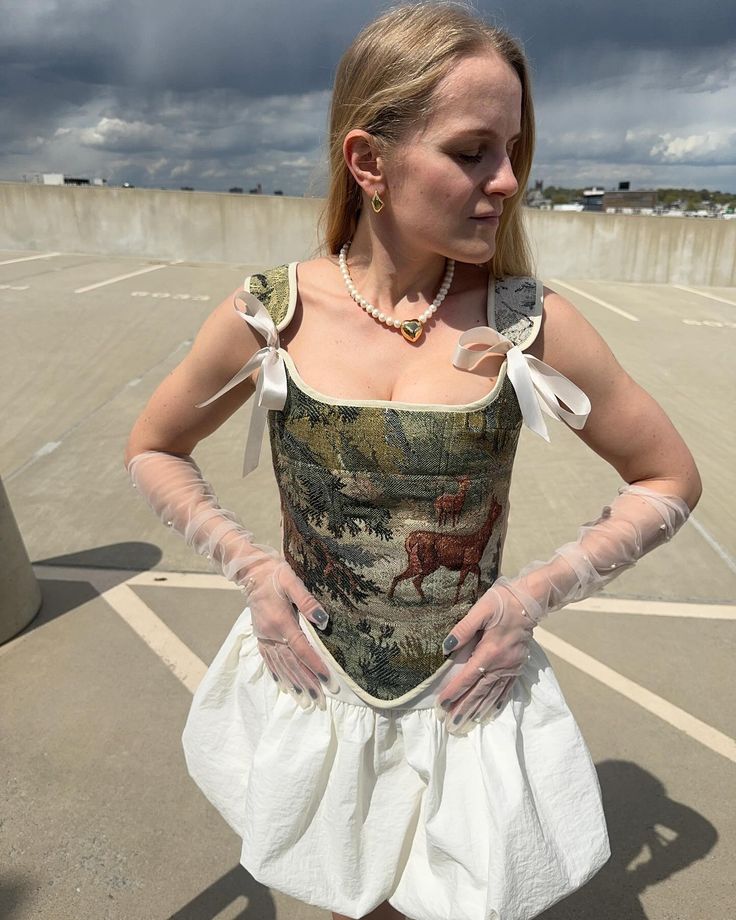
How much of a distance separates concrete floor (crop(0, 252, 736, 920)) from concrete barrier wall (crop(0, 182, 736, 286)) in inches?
420

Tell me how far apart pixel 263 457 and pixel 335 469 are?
4.07 m

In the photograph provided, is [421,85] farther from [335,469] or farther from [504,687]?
[504,687]

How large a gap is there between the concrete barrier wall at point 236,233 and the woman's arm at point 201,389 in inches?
590

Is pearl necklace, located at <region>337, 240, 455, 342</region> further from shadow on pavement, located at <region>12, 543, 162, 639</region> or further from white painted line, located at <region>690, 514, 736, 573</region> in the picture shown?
white painted line, located at <region>690, 514, 736, 573</region>

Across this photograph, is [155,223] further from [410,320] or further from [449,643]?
[449,643]

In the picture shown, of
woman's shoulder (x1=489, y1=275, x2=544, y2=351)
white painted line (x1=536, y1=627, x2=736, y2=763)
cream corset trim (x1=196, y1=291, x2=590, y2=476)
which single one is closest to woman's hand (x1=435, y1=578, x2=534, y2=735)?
cream corset trim (x1=196, y1=291, x2=590, y2=476)

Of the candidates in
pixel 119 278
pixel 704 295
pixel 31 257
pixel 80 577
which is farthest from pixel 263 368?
pixel 31 257

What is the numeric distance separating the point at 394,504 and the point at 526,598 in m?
0.32

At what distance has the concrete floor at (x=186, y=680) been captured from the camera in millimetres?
2107

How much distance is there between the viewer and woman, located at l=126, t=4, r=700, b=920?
122 cm

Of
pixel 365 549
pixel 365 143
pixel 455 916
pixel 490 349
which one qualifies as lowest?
pixel 455 916

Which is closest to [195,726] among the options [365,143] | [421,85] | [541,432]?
[541,432]

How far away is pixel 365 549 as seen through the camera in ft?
4.33

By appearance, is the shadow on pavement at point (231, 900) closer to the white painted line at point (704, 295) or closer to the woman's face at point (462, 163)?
the woman's face at point (462, 163)
